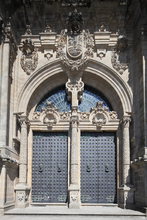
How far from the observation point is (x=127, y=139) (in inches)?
637

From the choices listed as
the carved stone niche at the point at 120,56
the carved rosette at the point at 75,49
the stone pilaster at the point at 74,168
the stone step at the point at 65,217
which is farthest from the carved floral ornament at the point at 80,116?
the stone step at the point at 65,217

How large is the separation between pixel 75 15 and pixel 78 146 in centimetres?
585

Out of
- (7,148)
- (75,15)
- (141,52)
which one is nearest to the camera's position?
(7,148)

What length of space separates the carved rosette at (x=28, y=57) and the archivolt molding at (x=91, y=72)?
0.39 m

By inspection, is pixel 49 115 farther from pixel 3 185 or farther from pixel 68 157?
pixel 3 185

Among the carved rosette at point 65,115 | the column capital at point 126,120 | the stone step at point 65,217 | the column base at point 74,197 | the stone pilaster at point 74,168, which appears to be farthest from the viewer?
the carved rosette at point 65,115

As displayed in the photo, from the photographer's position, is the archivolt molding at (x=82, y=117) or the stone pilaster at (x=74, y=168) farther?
the archivolt molding at (x=82, y=117)

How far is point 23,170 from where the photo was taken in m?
16.2

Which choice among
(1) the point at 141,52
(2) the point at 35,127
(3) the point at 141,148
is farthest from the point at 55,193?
(1) the point at 141,52

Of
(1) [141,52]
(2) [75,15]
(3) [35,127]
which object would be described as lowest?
(3) [35,127]

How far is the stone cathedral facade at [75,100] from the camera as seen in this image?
16.3m

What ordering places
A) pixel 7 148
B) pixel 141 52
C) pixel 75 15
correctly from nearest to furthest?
pixel 7 148, pixel 141 52, pixel 75 15

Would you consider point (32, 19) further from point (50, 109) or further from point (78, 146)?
point (78, 146)

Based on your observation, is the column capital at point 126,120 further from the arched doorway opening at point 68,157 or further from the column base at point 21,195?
the column base at point 21,195
